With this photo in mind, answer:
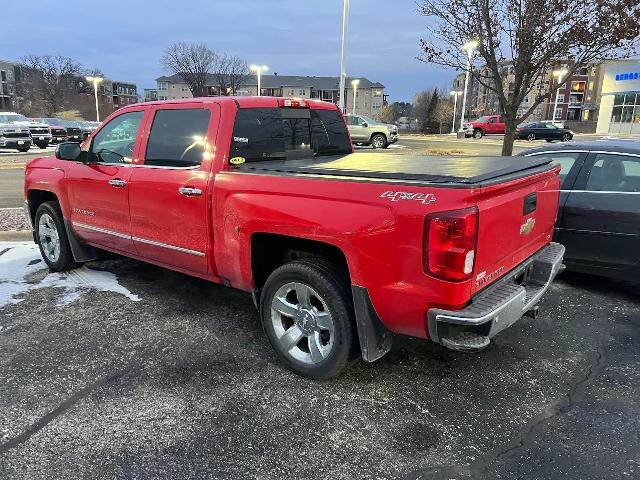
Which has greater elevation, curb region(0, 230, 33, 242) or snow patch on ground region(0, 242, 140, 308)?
curb region(0, 230, 33, 242)

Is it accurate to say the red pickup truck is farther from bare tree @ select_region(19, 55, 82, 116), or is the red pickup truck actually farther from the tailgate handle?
bare tree @ select_region(19, 55, 82, 116)

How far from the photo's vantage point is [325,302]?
10.4ft

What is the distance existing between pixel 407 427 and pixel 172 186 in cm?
245

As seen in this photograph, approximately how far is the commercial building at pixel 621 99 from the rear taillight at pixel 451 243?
50785mm

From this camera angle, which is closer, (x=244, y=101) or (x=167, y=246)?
(x=244, y=101)

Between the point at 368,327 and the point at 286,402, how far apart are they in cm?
72

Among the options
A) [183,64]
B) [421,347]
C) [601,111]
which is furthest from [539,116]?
[421,347]

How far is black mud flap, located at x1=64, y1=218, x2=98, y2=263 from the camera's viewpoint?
5273 mm

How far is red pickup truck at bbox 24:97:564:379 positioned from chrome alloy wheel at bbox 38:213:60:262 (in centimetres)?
70

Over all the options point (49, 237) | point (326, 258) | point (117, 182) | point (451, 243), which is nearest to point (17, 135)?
A: point (49, 237)

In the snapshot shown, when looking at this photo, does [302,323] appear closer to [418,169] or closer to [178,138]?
[418,169]

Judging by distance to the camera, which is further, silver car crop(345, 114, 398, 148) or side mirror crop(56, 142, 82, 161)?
silver car crop(345, 114, 398, 148)

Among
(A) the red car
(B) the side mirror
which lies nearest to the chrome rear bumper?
(B) the side mirror

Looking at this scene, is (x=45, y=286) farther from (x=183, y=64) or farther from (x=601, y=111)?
(x=601, y=111)
